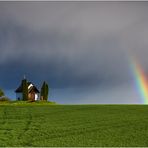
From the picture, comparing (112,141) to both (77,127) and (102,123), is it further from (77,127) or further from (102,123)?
(102,123)

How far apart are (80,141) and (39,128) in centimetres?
575

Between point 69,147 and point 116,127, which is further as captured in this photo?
point 116,127

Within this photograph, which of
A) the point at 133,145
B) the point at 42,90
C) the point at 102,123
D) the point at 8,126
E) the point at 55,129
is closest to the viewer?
the point at 133,145

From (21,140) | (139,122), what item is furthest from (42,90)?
(21,140)

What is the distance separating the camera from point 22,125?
88.2 feet

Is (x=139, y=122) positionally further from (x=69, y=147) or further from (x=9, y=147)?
(x=9, y=147)

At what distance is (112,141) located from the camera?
19797mm

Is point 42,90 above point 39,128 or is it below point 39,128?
above

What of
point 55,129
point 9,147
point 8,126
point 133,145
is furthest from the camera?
point 8,126

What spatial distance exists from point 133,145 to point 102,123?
9185 mm

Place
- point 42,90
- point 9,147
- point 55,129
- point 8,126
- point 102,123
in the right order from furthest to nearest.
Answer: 1. point 42,90
2. point 102,123
3. point 8,126
4. point 55,129
5. point 9,147

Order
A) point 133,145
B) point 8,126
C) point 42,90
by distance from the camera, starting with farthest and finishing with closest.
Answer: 1. point 42,90
2. point 8,126
3. point 133,145

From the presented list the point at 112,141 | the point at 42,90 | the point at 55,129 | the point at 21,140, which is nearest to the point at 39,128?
the point at 55,129

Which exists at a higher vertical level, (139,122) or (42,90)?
(42,90)
